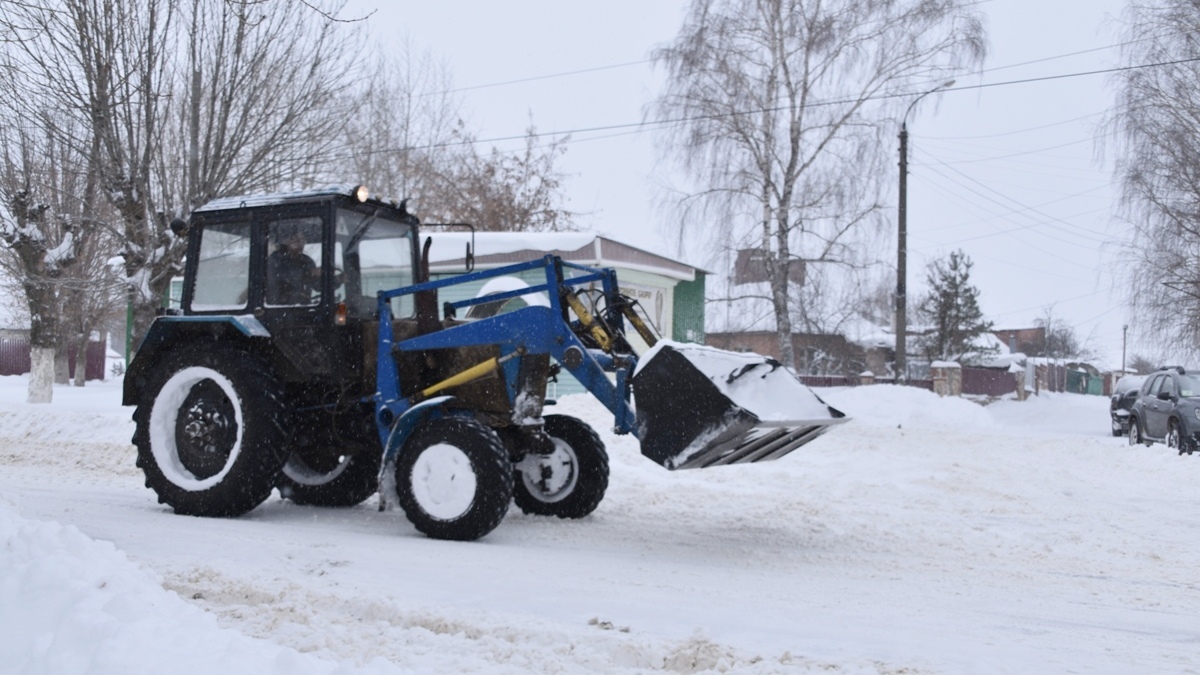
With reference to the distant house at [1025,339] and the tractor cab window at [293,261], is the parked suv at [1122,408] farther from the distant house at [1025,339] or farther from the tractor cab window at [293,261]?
the distant house at [1025,339]

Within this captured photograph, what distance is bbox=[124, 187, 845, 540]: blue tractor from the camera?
6762mm

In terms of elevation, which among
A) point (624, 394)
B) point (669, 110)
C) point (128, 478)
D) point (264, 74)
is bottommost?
point (128, 478)

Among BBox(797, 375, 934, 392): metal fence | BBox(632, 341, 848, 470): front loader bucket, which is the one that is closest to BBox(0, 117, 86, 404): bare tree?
BBox(632, 341, 848, 470): front loader bucket

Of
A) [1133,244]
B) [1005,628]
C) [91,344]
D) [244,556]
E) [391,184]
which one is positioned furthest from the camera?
[91,344]

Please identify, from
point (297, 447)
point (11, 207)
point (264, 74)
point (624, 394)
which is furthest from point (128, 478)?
point (11, 207)

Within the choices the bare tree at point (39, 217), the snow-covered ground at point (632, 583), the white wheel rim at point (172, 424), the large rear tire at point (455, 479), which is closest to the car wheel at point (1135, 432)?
the snow-covered ground at point (632, 583)

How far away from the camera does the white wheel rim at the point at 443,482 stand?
680 cm

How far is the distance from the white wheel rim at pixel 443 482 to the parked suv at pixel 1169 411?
41.2 feet

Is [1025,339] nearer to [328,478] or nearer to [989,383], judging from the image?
[989,383]

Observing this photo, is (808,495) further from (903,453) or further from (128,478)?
(128,478)

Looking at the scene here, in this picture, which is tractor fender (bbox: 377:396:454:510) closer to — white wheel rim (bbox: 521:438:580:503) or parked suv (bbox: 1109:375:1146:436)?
white wheel rim (bbox: 521:438:580:503)

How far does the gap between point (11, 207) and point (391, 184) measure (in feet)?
52.3

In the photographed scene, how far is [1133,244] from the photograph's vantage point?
24.5 m

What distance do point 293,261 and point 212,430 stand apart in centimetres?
131
